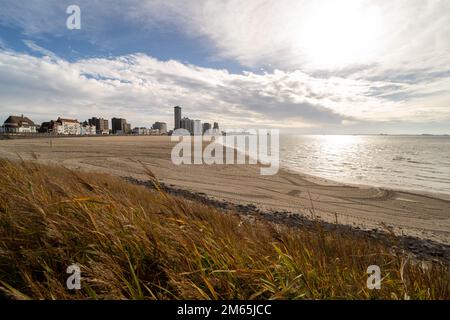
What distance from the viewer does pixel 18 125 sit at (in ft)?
342

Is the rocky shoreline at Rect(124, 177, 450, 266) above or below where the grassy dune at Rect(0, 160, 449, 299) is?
below

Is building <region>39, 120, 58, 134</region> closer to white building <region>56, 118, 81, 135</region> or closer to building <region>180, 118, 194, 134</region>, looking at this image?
white building <region>56, 118, 81, 135</region>

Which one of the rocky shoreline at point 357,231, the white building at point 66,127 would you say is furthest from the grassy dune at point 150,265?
the white building at point 66,127

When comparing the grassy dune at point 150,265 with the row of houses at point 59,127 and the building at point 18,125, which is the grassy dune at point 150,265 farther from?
the building at point 18,125

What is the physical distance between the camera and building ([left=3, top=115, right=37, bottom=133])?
103 m

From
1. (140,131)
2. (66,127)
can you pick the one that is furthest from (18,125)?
(140,131)

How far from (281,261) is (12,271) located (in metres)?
2.41

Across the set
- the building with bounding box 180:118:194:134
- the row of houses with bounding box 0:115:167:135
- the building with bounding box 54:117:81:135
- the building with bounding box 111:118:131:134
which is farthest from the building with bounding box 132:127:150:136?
the building with bounding box 180:118:194:134

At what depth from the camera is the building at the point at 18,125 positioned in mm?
102812

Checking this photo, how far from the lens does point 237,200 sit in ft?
35.9

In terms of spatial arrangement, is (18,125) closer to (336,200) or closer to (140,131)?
(140,131)

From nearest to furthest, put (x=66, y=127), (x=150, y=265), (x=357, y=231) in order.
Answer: (x=150, y=265) → (x=357, y=231) → (x=66, y=127)
